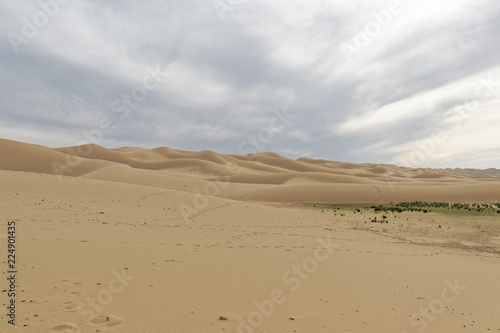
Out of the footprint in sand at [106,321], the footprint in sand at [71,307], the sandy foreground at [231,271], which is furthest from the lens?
the sandy foreground at [231,271]

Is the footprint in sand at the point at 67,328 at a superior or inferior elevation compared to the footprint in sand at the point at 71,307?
inferior

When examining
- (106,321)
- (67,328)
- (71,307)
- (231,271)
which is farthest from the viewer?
(231,271)

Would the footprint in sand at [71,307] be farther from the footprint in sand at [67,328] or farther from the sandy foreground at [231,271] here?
the footprint in sand at [67,328]

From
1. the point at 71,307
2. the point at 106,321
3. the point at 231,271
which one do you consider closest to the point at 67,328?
the point at 106,321

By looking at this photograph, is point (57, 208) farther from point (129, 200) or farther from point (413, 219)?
point (413, 219)

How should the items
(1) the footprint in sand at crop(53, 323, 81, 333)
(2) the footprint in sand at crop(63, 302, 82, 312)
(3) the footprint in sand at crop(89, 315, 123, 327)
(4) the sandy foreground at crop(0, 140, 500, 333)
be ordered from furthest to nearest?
(4) the sandy foreground at crop(0, 140, 500, 333), (2) the footprint in sand at crop(63, 302, 82, 312), (3) the footprint in sand at crop(89, 315, 123, 327), (1) the footprint in sand at crop(53, 323, 81, 333)

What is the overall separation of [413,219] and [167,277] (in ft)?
63.7

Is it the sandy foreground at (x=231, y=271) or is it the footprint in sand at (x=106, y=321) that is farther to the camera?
the sandy foreground at (x=231, y=271)

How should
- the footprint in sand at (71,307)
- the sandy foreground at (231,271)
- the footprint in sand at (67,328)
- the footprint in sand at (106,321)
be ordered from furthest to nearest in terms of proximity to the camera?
the sandy foreground at (231,271), the footprint in sand at (71,307), the footprint in sand at (106,321), the footprint in sand at (67,328)

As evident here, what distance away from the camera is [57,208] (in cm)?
1481

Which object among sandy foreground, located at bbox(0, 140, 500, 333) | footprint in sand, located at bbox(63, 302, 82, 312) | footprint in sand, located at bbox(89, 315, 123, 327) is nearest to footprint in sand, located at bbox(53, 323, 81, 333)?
sandy foreground, located at bbox(0, 140, 500, 333)

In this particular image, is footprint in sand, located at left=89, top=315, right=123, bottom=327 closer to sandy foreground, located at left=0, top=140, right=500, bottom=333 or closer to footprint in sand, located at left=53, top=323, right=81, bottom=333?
sandy foreground, located at left=0, top=140, right=500, bottom=333

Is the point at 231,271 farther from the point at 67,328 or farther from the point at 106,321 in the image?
the point at 67,328

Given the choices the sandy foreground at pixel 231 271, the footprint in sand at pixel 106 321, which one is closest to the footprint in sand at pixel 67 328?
the sandy foreground at pixel 231 271
